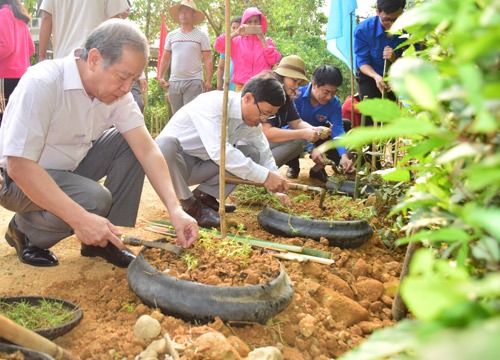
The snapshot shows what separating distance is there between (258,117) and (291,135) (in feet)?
3.38

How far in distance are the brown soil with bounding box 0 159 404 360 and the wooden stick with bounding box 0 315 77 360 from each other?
0.20 metres

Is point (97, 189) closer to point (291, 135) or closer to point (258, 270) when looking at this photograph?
point (258, 270)

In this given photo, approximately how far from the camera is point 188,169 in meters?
3.66

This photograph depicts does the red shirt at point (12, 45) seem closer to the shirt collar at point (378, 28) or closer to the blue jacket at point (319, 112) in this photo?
the blue jacket at point (319, 112)

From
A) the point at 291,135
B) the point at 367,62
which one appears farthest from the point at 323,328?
the point at 367,62

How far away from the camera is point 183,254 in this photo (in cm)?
229

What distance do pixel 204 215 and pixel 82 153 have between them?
41.8 inches

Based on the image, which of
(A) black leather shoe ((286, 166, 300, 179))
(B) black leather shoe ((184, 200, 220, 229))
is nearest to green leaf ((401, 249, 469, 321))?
(B) black leather shoe ((184, 200, 220, 229))

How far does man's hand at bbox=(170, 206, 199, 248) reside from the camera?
7.81 ft

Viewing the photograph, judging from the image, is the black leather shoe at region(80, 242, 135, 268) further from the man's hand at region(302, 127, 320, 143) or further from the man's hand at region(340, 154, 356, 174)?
the man's hand at region(340, 154, 356, 174)

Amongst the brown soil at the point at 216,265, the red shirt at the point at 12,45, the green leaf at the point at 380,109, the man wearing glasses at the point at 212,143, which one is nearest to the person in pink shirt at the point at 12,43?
the red shirt at the point at 12,45

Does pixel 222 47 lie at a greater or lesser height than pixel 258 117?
greater

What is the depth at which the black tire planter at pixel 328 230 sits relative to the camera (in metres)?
2.94

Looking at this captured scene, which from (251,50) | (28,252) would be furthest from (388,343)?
(251,50)
